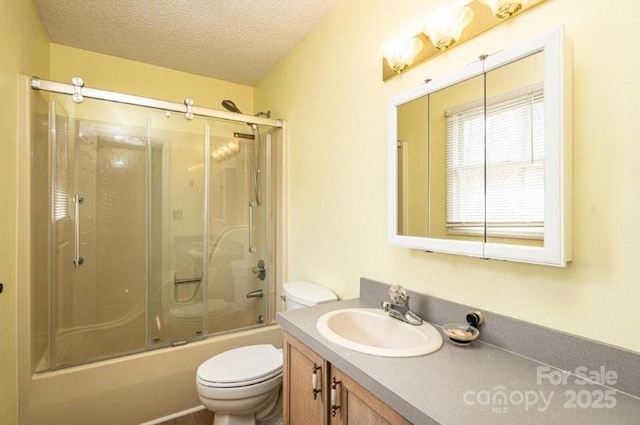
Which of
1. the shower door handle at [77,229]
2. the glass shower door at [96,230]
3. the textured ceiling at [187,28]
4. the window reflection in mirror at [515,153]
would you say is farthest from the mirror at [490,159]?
the shower door handle at [77,229]

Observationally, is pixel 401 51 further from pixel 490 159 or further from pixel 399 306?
pixel 399 306

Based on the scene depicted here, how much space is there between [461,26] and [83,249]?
2540 mm

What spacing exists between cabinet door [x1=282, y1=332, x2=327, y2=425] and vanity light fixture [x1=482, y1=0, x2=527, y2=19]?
1327mm

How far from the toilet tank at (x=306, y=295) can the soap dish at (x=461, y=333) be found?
75 cm

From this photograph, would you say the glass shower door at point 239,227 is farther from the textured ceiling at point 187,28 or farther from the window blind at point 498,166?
the window blind at point 498,166

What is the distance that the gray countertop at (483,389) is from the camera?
0.69 m

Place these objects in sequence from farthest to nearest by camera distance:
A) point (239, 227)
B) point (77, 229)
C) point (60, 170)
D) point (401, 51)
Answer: point (239, 227), point (77, 229), point (60, 170), point (401, 51)

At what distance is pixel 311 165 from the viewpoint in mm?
2111

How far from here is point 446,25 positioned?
1.20 meters

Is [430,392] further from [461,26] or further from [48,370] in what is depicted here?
[48,370]

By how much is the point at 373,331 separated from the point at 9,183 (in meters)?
1.87

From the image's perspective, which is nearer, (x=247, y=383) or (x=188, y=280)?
(x=247, y=383)

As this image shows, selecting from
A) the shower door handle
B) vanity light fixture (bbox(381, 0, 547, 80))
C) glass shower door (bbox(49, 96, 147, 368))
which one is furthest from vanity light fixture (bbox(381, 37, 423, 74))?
the shower door handle

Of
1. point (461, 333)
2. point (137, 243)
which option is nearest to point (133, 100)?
point (137, 243)
